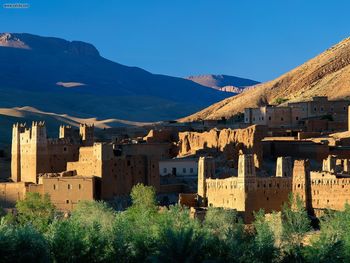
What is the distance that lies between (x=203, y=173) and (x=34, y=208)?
9.07 m

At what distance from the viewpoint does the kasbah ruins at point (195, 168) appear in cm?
5788

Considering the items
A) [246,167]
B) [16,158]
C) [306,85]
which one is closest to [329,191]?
[246,167]

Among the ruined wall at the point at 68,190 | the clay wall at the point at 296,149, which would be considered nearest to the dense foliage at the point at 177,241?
the ruined wall at the point at 68,190

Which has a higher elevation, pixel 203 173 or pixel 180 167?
pixel 180 167

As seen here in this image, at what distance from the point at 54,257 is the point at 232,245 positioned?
716 centimetres

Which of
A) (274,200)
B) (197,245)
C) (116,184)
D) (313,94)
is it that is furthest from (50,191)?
(313,94)

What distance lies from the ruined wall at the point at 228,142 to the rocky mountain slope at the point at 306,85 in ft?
97.3

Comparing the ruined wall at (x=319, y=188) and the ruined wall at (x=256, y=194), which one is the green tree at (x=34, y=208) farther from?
the ruined wall at (x=319, y=188)

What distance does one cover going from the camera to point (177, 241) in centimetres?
4681

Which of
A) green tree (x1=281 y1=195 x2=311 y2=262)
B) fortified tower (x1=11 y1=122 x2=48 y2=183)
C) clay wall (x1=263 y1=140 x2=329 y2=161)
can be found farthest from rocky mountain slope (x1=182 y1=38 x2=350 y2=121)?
green tree (x1=281 y1=195 x2=311 y2=262)

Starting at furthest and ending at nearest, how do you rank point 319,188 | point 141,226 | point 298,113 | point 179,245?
point 298,113 → point 319,188 → point 141,226 → point 179,245

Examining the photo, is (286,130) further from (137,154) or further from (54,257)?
(54,257)

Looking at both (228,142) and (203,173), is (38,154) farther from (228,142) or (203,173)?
(228,142)

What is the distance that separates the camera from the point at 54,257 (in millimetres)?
47188
